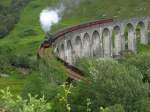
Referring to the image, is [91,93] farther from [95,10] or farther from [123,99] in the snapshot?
[95,10]

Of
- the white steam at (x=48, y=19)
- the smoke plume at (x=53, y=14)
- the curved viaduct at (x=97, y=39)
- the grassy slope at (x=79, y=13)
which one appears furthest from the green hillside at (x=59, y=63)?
the white steam at (x=48, y=19)

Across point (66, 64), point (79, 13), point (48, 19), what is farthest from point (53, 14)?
point (66, 64)

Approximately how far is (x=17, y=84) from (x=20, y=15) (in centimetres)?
7275

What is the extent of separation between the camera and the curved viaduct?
90287 mm

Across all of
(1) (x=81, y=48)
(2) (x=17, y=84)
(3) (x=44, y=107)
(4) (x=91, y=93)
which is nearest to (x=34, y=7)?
(1) (x=81, y=48)

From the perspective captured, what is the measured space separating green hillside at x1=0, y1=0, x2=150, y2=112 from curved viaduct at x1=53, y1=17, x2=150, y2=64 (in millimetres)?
3096

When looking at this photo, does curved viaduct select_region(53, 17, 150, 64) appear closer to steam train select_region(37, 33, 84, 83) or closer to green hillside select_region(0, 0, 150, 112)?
steam train select_region(37, 33, 84, 83)

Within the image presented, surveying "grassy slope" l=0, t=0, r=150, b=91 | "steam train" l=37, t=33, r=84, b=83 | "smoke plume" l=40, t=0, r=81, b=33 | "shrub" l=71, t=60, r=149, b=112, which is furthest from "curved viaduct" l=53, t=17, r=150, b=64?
"shrub" l=71, t=60, r=149, b=112

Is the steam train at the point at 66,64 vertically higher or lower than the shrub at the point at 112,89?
higher

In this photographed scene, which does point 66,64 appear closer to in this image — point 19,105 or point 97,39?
point 97,39

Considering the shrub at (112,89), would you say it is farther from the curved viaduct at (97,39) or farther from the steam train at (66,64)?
the curved viaduct at (97,39)

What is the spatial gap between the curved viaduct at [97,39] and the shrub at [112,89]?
37760 mm

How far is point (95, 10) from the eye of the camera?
5763 inches

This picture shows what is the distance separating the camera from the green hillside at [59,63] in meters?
42.4
